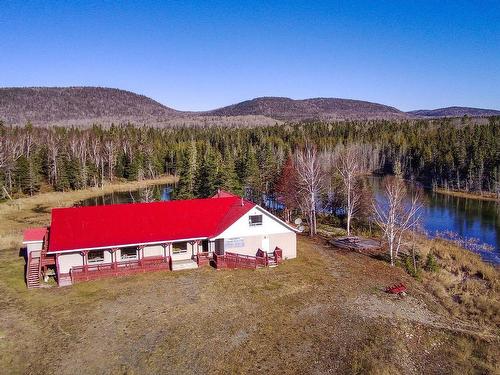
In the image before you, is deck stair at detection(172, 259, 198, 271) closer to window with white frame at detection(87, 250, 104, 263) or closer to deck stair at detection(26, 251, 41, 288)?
window with white frame at detection(87, 250, 104, 263)

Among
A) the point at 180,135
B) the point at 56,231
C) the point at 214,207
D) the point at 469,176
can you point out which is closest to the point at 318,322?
the point at 214,207

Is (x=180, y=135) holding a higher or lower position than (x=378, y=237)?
higher

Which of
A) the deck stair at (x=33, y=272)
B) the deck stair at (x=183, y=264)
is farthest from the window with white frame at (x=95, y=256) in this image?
the deck stair at (x=183, y=264)

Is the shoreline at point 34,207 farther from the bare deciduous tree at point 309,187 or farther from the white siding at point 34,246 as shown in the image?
the bare deciduous tree at point 309,187

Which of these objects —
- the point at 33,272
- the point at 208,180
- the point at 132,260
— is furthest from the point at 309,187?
the point at 33,272

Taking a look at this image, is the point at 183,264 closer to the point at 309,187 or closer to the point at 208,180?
the point at 309,187

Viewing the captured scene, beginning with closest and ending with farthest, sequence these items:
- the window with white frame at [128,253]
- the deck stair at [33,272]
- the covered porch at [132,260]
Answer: the deck stair at [33,272] → the covered porch at [132,260] → the window with white frame at [128,253]

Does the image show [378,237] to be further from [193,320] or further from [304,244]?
[193,320]
